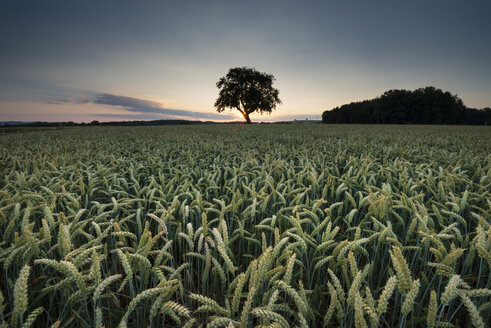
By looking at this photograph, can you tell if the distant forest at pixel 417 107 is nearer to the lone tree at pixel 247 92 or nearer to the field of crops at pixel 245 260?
the lone tree at pixel 247 92

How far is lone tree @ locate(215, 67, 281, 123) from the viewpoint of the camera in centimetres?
6157

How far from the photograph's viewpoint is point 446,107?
90.2 m

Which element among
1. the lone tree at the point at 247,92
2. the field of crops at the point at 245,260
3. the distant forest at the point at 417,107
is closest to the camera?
the field of crops at the point at 245,260

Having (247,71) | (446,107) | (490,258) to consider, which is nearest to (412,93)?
(446,107)

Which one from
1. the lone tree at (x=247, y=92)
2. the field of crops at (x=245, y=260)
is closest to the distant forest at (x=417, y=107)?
the lone tree at (x=247, y=92)

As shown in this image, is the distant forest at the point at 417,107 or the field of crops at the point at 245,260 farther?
the distant forest at the point at 417,107

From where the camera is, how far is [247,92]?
6200 cm

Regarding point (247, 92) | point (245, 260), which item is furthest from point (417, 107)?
point (245, 260)

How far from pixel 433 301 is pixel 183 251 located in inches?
72.9

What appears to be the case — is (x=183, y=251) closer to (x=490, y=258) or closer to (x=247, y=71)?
(x=490, y=258)

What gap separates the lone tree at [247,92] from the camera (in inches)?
2424

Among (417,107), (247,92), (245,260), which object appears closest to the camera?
(245,260)

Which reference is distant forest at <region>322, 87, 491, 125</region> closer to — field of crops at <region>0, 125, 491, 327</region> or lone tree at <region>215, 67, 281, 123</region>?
lone tree at <region>215, 67, 281, 123</region>

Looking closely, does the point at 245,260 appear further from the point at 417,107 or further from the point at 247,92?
the point at 417,107
